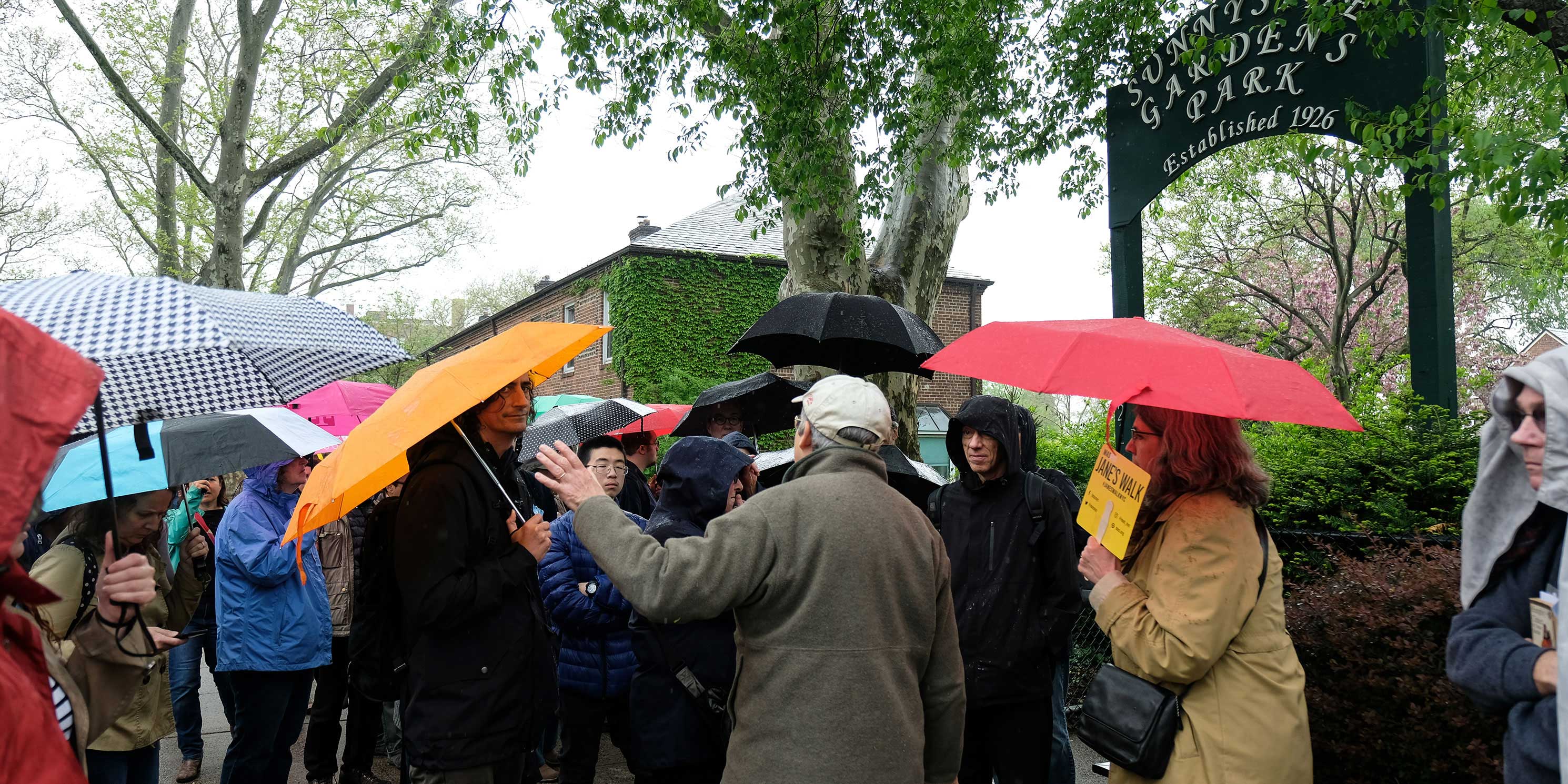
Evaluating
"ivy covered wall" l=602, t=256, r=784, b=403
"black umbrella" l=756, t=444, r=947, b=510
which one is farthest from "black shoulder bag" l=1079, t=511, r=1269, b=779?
"ivy covered wall" l=602, t=256, r=784, b=403

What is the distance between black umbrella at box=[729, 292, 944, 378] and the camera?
19.0 ft

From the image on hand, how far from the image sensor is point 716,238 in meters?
26.1

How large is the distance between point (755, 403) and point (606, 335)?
1995 cm

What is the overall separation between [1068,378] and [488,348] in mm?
1795

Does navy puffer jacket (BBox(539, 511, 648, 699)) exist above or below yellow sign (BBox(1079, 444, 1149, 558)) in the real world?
below

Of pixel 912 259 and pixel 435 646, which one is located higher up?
pixel 912 259

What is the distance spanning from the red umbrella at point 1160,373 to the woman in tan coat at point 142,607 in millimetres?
2856

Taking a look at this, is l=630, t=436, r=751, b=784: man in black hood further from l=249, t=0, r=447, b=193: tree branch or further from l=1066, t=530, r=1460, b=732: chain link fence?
l=249, t=0, r=447, b=193: tree branch

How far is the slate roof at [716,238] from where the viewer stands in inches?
968

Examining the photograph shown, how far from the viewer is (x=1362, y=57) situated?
19.8 ft

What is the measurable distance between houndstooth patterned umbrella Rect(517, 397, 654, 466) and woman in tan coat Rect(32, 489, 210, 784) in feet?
8.94

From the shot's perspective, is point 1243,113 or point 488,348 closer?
point 488,348

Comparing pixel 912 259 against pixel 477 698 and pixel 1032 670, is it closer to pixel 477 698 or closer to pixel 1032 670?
pixel 1032 670

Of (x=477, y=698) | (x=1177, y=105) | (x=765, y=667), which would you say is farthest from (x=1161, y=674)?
(x=1177, y=105)
